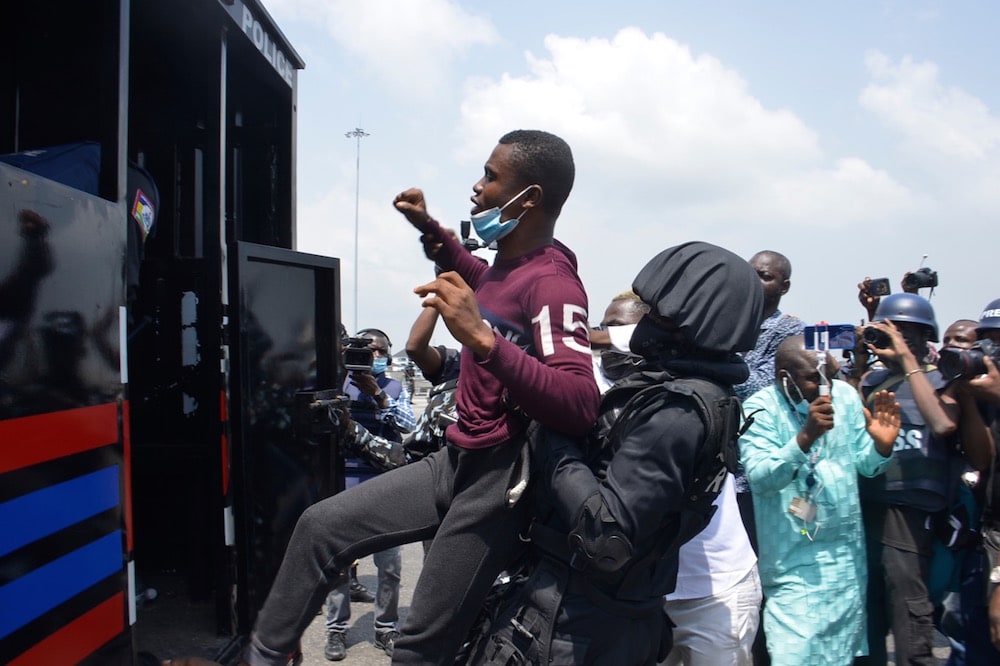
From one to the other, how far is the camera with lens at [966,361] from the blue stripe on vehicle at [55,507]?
2.99 m

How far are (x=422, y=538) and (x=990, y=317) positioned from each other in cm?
275

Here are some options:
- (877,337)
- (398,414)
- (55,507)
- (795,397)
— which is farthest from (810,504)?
(55,507)

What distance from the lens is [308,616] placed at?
2229 mm

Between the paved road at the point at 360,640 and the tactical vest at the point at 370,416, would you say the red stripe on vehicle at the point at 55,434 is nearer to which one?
the paved road at the point at 360,640

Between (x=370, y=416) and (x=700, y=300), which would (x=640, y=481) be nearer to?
(x=700, y=300)

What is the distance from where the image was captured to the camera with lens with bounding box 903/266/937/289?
15.3ft

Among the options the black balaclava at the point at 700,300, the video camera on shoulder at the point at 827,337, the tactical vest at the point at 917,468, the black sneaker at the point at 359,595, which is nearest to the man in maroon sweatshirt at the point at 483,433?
the black balaclava at the point at 700,300

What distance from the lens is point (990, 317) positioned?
3596 millimetres

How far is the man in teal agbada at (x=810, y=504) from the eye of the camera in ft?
11.0

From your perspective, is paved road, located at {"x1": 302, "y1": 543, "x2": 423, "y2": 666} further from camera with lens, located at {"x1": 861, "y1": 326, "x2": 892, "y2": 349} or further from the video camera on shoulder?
camera with lens, located at {"x1": 861, "y1": 326, "x2": 892, "y2": 349}

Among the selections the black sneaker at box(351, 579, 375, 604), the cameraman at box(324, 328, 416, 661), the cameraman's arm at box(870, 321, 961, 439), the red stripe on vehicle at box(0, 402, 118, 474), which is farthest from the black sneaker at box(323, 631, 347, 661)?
the cameraman's arm at box(870, 321, 961, 439)

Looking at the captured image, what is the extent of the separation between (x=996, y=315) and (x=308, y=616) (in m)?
3.08

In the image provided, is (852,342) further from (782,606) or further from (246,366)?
(246,366)

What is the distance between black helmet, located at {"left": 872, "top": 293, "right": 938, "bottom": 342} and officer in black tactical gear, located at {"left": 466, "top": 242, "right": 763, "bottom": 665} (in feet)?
7.87
